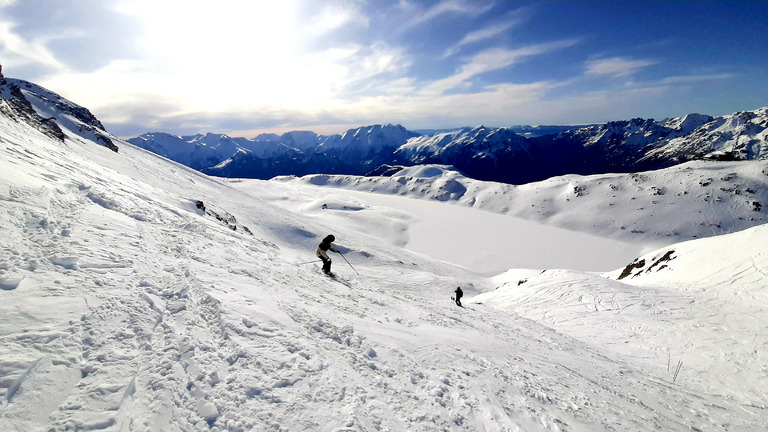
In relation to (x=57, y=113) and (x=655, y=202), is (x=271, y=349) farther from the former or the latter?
(x=655, y=202)

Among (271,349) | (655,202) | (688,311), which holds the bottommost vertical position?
(688,311)

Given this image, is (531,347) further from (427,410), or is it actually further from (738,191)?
(738,191)

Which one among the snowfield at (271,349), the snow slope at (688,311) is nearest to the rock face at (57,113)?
the snowfield at (271,349)

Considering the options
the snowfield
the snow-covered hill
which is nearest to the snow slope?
the snowfield

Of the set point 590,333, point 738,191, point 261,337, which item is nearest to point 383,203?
point 738,191

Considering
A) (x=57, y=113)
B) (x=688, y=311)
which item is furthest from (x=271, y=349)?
(x=57, y=113)

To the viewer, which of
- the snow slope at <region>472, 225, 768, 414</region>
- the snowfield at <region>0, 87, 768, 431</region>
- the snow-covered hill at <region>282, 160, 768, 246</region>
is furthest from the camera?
the snow-covered hill at <region>282, 160, 768, 246</region>

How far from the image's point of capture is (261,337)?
7.25m

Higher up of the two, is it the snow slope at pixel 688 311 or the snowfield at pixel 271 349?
the snowfield at pixel 271 349

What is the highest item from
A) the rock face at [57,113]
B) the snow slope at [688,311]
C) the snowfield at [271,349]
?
the rock face at [57,113]

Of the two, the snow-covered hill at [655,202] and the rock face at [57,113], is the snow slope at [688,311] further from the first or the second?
the rock face at [57,113]

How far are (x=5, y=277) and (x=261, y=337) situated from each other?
5.05 m

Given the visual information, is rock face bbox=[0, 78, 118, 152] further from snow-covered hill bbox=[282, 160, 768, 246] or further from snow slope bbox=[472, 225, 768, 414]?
snow-covered hill bbox=[282, 160, 768, 246]

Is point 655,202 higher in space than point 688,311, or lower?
higher
